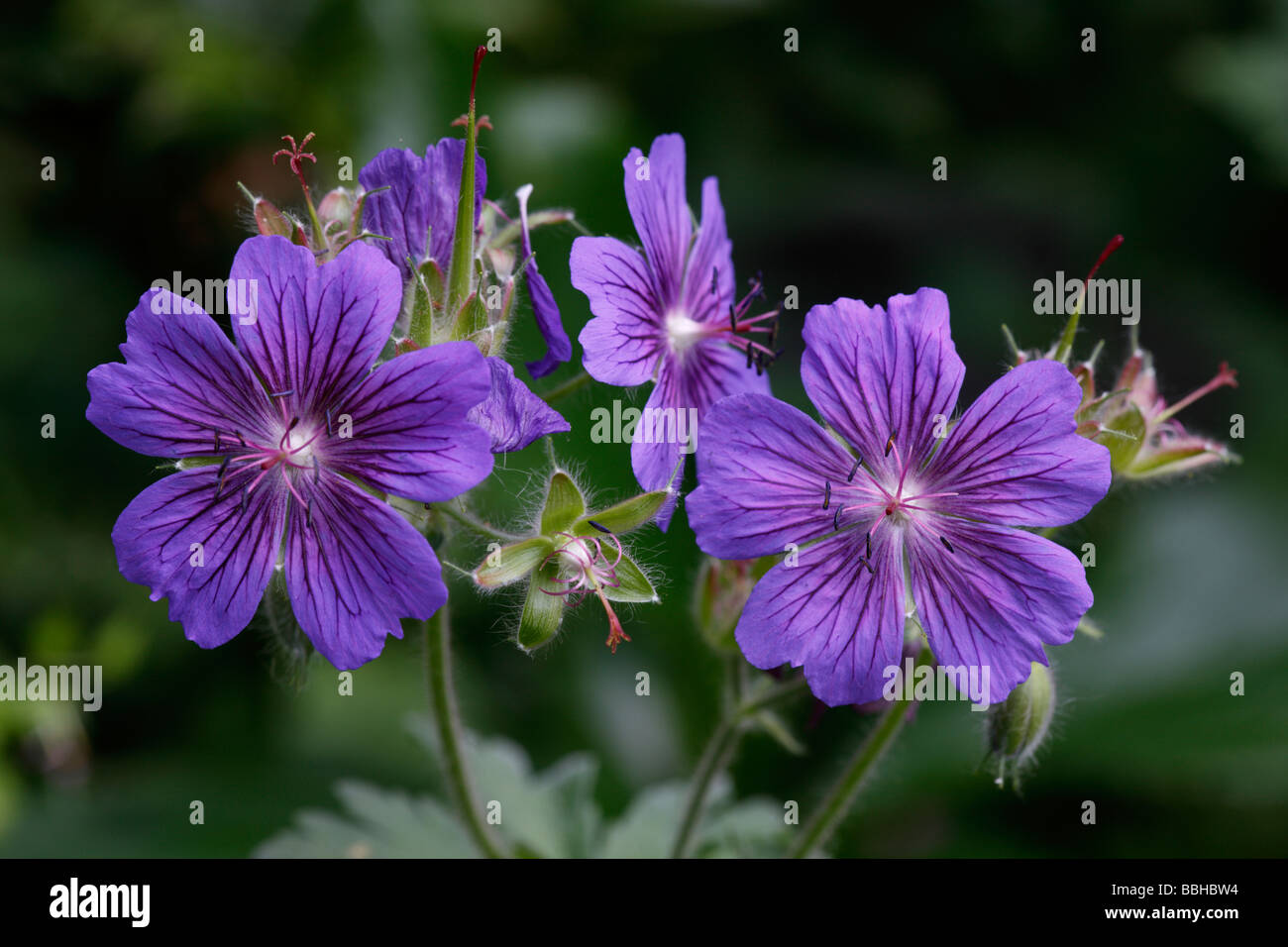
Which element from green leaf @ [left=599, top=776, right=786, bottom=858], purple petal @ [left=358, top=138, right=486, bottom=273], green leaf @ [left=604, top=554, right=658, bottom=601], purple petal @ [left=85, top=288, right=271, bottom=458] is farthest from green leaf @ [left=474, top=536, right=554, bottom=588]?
green leaf @ [left=599, top=776, right=786, bottom=858]

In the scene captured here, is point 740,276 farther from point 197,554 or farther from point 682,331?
point 197,554

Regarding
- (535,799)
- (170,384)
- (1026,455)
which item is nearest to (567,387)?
(170,384)

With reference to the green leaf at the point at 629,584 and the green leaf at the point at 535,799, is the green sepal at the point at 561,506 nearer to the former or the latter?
the green leaf at the point at 629,584

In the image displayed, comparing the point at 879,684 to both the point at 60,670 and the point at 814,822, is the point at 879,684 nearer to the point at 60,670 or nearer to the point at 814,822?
the point at 814,822

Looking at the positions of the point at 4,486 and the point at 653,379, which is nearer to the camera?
the point at 653,379

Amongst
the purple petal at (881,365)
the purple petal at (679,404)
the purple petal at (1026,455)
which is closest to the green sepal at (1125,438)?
the purple petal at (1026,455)

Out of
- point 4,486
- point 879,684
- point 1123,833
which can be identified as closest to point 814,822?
point 879,684
